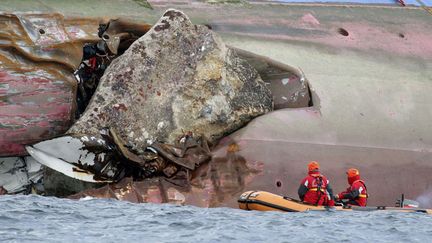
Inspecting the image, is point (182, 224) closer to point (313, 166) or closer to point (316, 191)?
point (316, 191)

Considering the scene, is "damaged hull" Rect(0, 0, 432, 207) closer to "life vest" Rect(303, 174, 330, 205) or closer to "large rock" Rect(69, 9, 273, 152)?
"large rock" Rect(69, 9, 273, 152)

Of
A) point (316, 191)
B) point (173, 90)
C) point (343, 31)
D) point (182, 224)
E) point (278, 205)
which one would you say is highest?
point (343, 31)

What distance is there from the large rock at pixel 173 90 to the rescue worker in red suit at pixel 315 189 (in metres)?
1.83

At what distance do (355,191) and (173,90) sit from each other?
135 inches

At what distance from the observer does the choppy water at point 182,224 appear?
20469mm

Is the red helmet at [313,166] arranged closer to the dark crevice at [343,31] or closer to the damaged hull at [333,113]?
the damaged hull at [333,113]

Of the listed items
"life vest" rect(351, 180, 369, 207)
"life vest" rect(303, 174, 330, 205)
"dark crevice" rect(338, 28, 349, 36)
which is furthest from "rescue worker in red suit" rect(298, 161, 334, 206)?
"dark crevice" rect(338, 28, 349, 36)

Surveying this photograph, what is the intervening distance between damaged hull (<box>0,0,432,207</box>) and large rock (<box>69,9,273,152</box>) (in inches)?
19.6

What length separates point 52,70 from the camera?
962 inches

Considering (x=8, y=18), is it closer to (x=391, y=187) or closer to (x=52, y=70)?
(x=52, y=70)

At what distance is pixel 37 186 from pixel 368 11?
22.5 feet

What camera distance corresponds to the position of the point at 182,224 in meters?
21.7

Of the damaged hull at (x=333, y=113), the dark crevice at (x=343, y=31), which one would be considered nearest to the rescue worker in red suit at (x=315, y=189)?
the damaged hull at (x=333, y=113)

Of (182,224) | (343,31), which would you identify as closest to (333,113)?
(343,31)
